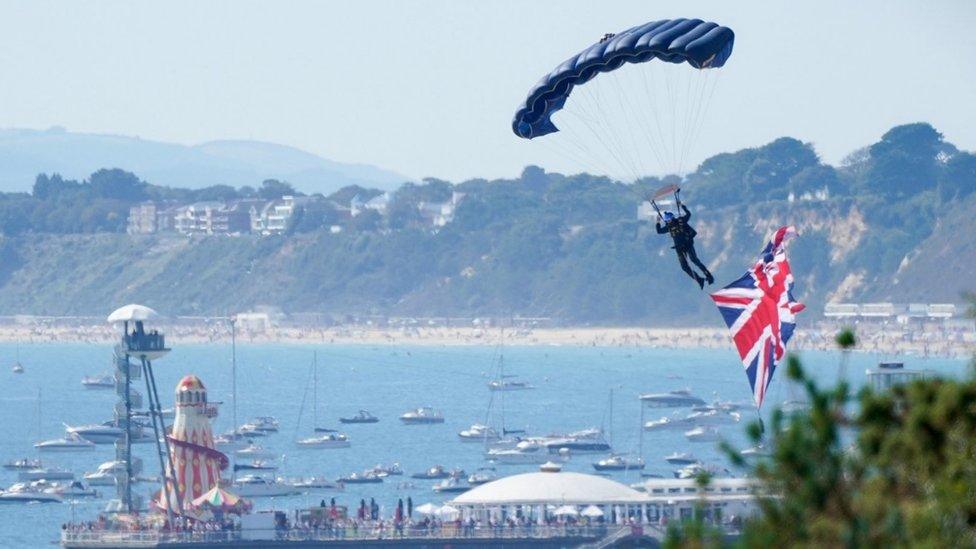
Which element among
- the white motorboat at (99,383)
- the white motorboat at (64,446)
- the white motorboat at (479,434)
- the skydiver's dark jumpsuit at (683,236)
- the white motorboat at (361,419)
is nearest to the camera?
the skydiver's dark jumpsuit at (683,236)

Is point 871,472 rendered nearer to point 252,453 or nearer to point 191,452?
point 191,452

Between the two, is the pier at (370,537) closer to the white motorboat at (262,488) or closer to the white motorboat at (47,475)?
the white motorboat at (262,488)

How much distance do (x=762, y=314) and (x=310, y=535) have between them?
25.6 meters

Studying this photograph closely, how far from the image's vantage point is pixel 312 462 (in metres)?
125

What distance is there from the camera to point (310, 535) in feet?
209

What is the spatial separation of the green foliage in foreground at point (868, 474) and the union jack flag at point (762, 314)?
2097 centimetres

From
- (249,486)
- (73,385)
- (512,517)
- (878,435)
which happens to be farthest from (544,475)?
(73,385)

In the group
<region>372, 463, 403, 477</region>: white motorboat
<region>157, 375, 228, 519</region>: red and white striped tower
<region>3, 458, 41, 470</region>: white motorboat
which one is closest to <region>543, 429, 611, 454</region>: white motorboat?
<region>372, 463, 403, 477</region>: white motorboat

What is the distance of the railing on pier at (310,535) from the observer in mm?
62406

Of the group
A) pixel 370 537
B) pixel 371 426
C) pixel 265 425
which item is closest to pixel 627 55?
pixel 370 537

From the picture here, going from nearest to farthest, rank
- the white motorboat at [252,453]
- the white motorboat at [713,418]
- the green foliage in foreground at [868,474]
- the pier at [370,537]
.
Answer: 1. the green foliage in foreground at [868,474]
2. the pier at [370,537]
3. the white motorboat at [252,453]
4. the white motorboat at [713,418]

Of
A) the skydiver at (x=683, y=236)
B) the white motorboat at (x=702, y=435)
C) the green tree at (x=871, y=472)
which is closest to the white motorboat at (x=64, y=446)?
the white motorboat at (x=702, y=435)

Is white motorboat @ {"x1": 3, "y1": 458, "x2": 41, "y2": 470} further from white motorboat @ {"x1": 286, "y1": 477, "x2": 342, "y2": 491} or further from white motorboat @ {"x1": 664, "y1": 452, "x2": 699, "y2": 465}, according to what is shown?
white motorboat @ {"x1": 664, "y1": 452, "x2": 699, "y2": 465}

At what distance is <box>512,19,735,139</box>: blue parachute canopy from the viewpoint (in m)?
37.6
